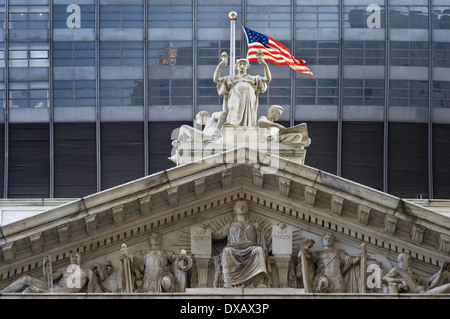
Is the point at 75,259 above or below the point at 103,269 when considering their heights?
above

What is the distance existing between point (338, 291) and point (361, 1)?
30.4 metres

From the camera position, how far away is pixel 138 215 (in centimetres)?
5912

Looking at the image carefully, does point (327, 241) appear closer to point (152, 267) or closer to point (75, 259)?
point (152, 267)

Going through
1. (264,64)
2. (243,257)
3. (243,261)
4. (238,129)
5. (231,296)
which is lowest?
(231,296)

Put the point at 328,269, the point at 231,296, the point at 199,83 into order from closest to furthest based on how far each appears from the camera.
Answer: the point at 231,296, the point at 328,269, the point at 199,83

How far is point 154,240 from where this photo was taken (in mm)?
59031

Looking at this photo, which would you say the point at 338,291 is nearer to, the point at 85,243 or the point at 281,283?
the point at 281,283

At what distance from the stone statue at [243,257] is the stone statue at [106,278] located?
8.60 ft

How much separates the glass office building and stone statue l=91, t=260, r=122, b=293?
27135mm

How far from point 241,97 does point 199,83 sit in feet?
77.3

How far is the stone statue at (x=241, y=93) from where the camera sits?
62.4 meters

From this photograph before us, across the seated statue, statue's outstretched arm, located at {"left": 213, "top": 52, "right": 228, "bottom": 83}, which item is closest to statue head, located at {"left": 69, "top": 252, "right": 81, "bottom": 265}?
the seated statue

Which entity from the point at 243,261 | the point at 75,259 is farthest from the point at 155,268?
the point at 243,261

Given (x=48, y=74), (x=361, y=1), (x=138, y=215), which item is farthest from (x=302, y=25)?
(x=138, y=215)
